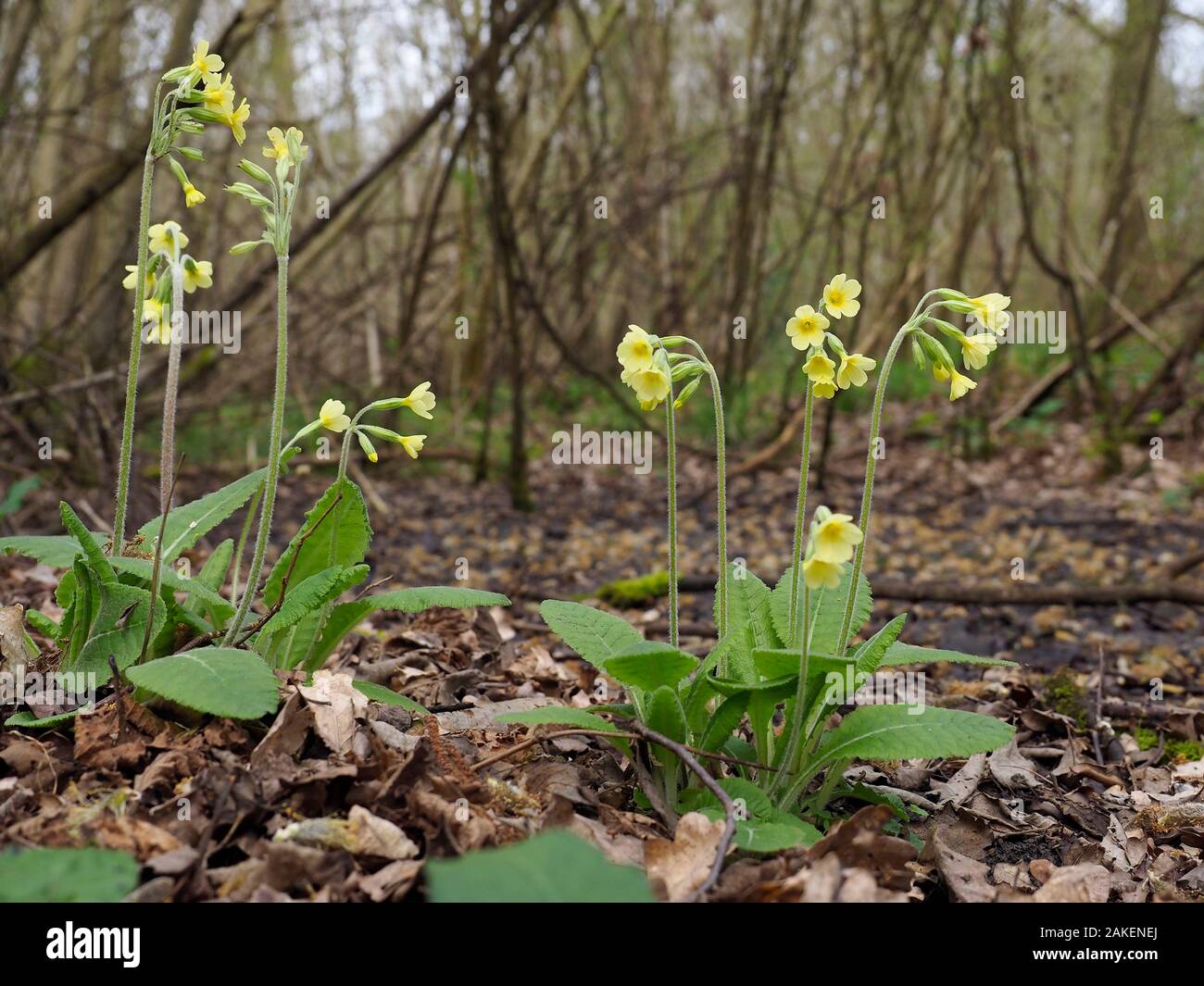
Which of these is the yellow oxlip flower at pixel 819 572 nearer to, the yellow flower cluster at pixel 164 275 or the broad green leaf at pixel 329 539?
the broad green leaf at pixel 329 539

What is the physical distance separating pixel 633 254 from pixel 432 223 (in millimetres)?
3214

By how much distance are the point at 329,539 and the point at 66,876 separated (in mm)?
1030

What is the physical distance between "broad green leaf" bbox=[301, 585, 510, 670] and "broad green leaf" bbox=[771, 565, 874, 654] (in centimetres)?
62

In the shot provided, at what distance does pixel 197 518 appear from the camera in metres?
2.43

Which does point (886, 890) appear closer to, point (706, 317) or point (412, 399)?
point (412, 399)

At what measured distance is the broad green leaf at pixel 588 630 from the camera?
2.10 meters

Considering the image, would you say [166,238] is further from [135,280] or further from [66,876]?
[66,876]

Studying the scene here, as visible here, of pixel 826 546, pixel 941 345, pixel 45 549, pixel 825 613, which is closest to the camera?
pixel 826 546

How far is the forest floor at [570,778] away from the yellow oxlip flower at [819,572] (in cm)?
44

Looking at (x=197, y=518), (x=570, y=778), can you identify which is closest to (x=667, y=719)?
(x=570, y=778)

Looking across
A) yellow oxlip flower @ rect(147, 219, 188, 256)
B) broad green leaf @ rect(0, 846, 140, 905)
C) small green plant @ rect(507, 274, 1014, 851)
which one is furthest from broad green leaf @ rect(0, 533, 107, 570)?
small green plant @ rect(507, 274, 1014, 851)
